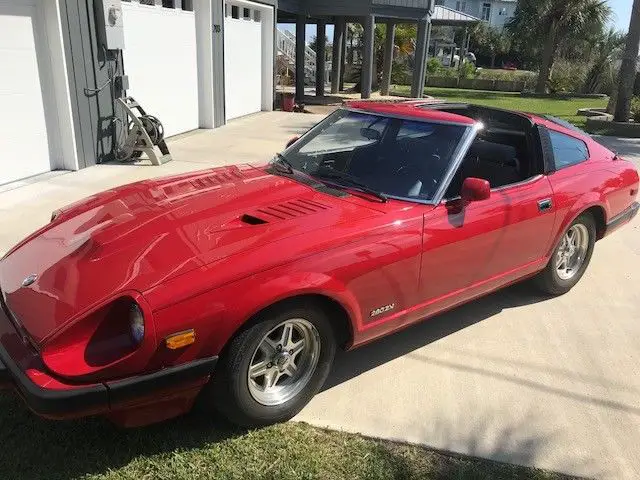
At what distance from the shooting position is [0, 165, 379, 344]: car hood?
2500mm

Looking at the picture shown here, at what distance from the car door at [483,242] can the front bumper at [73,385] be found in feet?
4.82

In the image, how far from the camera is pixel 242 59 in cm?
1381

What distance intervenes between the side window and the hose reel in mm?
5866

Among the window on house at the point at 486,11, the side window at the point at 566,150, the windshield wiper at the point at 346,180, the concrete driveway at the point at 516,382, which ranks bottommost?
the concrete driveway at the point at 516,382

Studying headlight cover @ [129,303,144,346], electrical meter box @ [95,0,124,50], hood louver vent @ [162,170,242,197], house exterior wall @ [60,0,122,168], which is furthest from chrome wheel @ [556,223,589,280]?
electrical meter box @ [95,0,124,50]

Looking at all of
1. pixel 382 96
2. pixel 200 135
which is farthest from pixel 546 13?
pixel 200 135

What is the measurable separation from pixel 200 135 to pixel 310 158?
25.7ft

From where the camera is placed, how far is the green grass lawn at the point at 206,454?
252 centimetres

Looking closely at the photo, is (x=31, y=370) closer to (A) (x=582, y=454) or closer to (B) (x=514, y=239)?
(A) (x=582, y=454)

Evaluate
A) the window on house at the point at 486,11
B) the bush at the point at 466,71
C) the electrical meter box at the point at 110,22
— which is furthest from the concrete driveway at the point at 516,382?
the window on house at the point at 486,11

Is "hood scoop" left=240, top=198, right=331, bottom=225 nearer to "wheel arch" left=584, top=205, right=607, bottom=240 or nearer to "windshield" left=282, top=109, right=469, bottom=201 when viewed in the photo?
"windshield" left=282, top=109, right=469, bottom=201

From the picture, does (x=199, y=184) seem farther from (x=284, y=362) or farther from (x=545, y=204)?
(x=545, y=204)

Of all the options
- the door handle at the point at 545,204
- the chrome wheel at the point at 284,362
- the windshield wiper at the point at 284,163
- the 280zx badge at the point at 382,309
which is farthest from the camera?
the door handle at the point at 545,204

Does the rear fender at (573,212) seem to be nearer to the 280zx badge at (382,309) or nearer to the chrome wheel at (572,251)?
the chrome wheel at (572,251)
